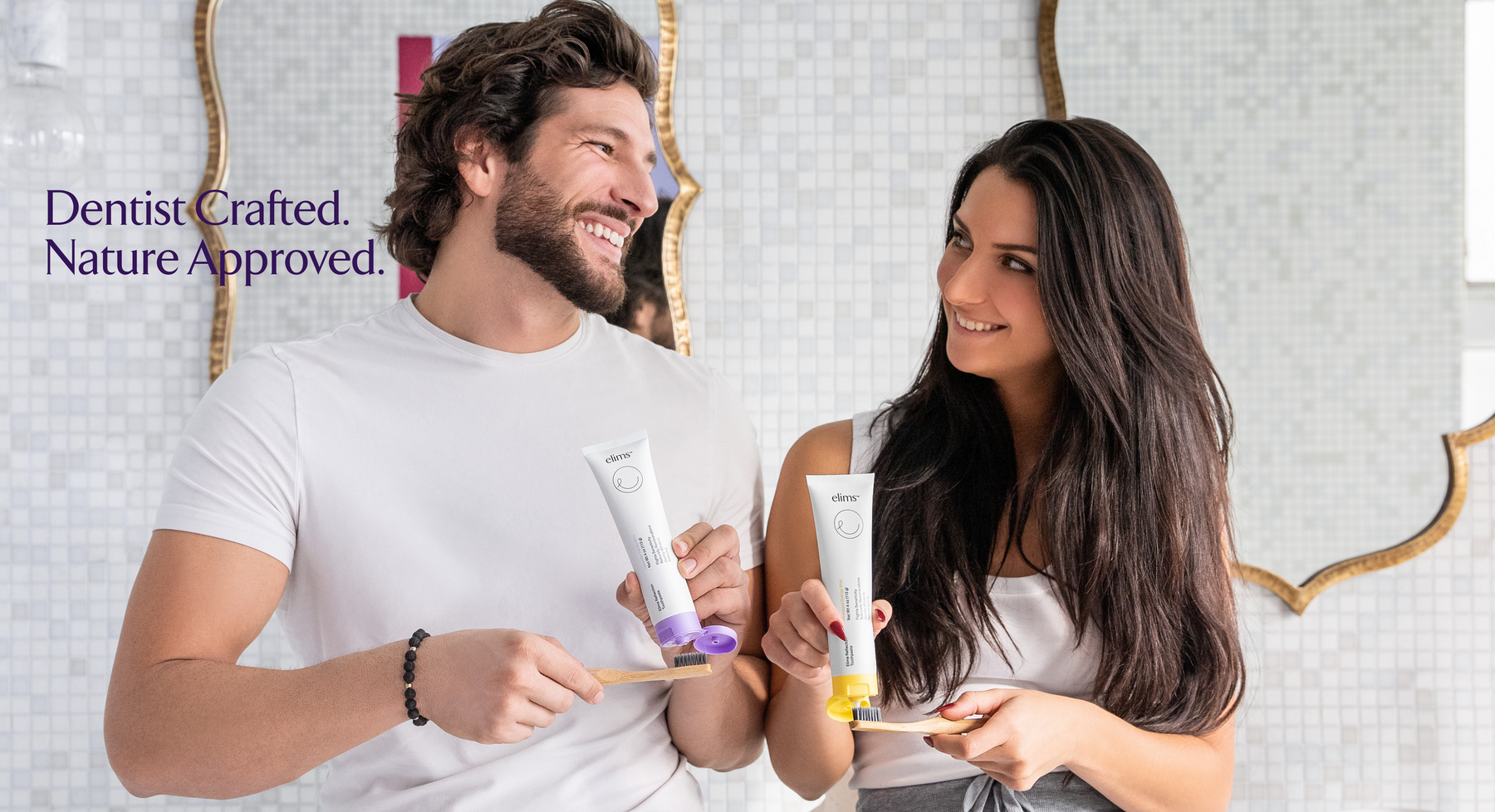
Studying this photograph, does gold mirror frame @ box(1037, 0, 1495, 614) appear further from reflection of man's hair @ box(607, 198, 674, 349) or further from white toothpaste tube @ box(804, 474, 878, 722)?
white toothpaste tube @ box(804, 474, 878, 722)

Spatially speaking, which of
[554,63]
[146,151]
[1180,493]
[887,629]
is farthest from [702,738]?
[146,151]

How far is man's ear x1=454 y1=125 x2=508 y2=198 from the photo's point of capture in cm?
101

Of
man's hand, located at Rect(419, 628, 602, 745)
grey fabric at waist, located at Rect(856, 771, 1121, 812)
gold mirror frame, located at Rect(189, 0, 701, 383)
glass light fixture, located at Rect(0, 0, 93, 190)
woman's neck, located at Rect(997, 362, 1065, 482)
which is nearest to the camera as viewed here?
man's hand, located at Rect(419, 628, 602, 745)

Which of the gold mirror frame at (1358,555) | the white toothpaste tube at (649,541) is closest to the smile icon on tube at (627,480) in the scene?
the white toothpaste tube at (649,541)

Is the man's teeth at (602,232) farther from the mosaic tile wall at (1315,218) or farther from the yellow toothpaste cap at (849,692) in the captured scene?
the mosaic tile wall at (1315,218)

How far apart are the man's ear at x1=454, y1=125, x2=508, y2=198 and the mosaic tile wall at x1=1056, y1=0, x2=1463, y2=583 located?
806 mm

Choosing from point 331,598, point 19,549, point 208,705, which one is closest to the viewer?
point 208,705

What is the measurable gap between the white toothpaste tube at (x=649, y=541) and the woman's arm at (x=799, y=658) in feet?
0.24

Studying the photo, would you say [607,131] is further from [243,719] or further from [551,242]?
[243,719]

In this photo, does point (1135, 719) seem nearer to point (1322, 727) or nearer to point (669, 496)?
point (669, 496)

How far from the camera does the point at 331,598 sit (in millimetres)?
911

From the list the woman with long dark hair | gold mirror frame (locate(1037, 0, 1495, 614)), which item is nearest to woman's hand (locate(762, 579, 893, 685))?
the woman with long dark hair

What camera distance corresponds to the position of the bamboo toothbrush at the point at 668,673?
753mm

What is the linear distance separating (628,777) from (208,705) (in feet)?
1.14
